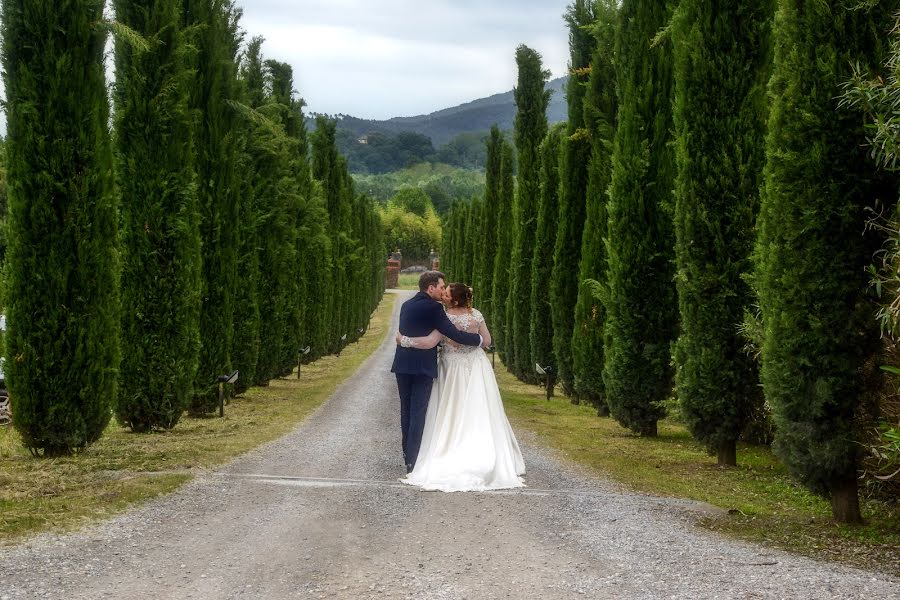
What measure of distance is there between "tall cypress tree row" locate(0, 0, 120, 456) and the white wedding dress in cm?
360

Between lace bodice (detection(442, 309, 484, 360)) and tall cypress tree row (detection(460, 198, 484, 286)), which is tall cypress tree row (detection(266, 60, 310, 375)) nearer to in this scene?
lace bodice (detection(442, 309, 484, 360))

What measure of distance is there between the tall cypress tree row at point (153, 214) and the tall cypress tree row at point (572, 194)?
8.57 meters

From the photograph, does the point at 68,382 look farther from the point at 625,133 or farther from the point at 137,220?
the point at 625,133

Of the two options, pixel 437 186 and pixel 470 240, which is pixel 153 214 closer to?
pixel 470 240

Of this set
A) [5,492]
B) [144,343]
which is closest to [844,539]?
[5,492]

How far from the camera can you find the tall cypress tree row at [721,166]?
10312 mm

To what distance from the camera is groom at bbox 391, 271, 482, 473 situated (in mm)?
9711

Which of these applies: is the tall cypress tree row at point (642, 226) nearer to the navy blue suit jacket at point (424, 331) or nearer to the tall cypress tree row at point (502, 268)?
the navy blue suit jacket at point (424, 331)

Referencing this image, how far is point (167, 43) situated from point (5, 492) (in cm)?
735

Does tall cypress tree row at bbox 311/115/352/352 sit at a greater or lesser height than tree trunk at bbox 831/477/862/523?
greater

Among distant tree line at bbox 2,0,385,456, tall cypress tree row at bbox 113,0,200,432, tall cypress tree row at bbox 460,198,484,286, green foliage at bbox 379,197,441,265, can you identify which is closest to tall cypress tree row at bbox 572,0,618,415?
distant tree line at bbox 2,0,385,456

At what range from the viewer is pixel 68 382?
1009 centimetres

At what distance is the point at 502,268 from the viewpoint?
108ft

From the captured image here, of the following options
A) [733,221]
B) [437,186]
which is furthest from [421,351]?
[437,186]
